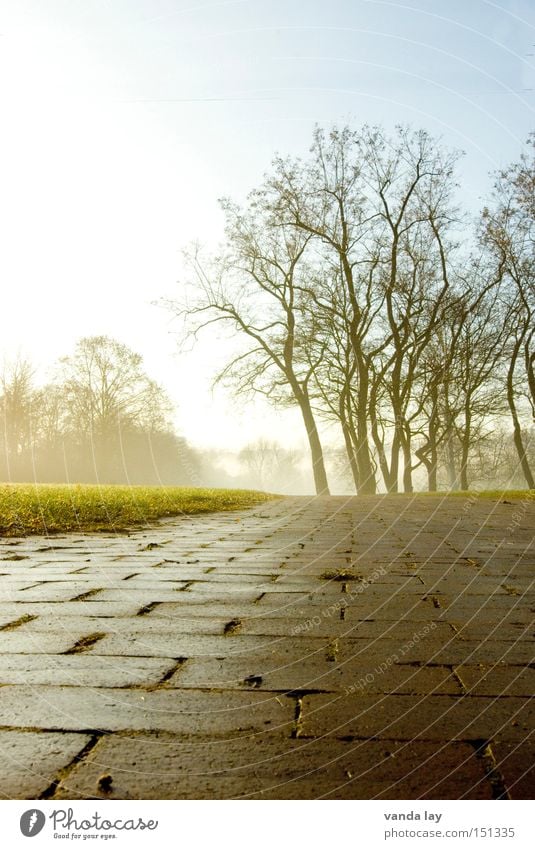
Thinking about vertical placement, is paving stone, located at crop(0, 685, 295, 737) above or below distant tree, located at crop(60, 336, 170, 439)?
below

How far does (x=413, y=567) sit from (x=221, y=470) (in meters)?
57.5

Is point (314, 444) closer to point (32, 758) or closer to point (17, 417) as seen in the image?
point (17, 417)

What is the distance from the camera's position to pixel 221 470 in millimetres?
62250

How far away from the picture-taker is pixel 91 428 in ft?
77.7

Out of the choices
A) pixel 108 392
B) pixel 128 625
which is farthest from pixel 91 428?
pixel 128 625

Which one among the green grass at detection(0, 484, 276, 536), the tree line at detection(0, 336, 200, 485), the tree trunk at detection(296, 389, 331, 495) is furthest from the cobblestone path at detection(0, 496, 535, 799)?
the tree trunk at detection(296, 389, 331, 495)

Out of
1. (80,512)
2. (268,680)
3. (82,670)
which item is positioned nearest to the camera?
(268,680)

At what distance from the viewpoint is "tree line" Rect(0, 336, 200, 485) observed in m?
17.0

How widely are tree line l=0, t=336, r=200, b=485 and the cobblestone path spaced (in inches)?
461

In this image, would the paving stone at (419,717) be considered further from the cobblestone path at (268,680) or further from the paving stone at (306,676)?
the paving stone at (306,676)

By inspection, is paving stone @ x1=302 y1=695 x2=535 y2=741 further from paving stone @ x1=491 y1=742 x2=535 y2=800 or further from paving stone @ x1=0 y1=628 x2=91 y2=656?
paving stone @ x1=0 y1=628 x2=91 y2=656

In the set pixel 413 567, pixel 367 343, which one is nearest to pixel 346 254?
pixel 367 343

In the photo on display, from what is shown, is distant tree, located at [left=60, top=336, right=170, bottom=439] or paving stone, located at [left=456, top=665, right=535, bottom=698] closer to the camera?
paving stone, located at [left=456, top=665, right=535, bottom=698]

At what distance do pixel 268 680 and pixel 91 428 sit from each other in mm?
22423
